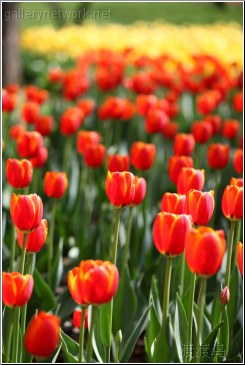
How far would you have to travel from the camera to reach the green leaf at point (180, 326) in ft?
6.16

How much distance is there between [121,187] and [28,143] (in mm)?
1148

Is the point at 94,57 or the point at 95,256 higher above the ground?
the point at 94,57

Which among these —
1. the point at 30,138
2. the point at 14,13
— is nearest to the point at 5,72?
the point at 14,13

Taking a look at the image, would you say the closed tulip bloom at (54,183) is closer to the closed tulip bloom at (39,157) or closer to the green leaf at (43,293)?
the green leaf at (43,293)

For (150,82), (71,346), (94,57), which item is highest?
(94,57)

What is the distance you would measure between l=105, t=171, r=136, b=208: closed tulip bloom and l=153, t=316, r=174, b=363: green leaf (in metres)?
0.34

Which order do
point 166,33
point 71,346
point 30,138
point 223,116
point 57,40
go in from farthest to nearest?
point 166,33 < point 57,40 < point 223,116 < point 30,138 < point 71,346

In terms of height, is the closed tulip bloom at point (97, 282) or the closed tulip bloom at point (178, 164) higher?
the closed tulip bloom at point (178, 164)

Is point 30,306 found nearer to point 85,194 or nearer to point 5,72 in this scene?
point 85,194

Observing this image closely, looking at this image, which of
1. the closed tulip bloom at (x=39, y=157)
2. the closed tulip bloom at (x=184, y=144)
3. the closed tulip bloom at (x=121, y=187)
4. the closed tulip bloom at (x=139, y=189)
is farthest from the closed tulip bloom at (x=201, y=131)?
the closed tulip bloom at (x=121, y=187)

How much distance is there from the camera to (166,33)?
10.4 meters

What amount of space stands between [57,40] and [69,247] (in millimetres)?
6508

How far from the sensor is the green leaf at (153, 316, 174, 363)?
1764 millimetres

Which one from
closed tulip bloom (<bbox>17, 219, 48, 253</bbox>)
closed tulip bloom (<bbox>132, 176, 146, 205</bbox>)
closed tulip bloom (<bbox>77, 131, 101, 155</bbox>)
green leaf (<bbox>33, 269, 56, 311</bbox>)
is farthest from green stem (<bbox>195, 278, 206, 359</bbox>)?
closed tulip bloom (<bbox>77, 131, 101, 155</bbox>)
